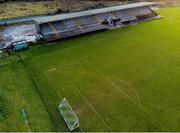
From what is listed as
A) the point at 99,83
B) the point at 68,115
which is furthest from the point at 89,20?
the point at 68,115

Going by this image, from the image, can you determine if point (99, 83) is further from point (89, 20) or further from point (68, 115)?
point (89, 20)

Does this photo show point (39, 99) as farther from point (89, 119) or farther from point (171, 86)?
point (171, 86)

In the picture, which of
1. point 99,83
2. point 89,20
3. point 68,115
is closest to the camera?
point 68,115

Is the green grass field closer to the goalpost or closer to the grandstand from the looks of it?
the goalpost

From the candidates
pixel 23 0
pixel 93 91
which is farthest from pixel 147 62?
pixel 23 0

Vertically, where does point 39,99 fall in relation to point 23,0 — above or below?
below

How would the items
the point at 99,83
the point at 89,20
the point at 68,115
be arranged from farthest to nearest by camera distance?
the point at 89,20 < the point at 99,83 < the point at 68,115

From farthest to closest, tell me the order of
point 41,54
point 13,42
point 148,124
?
point 13,42 < point 41,54 < point 148,124
